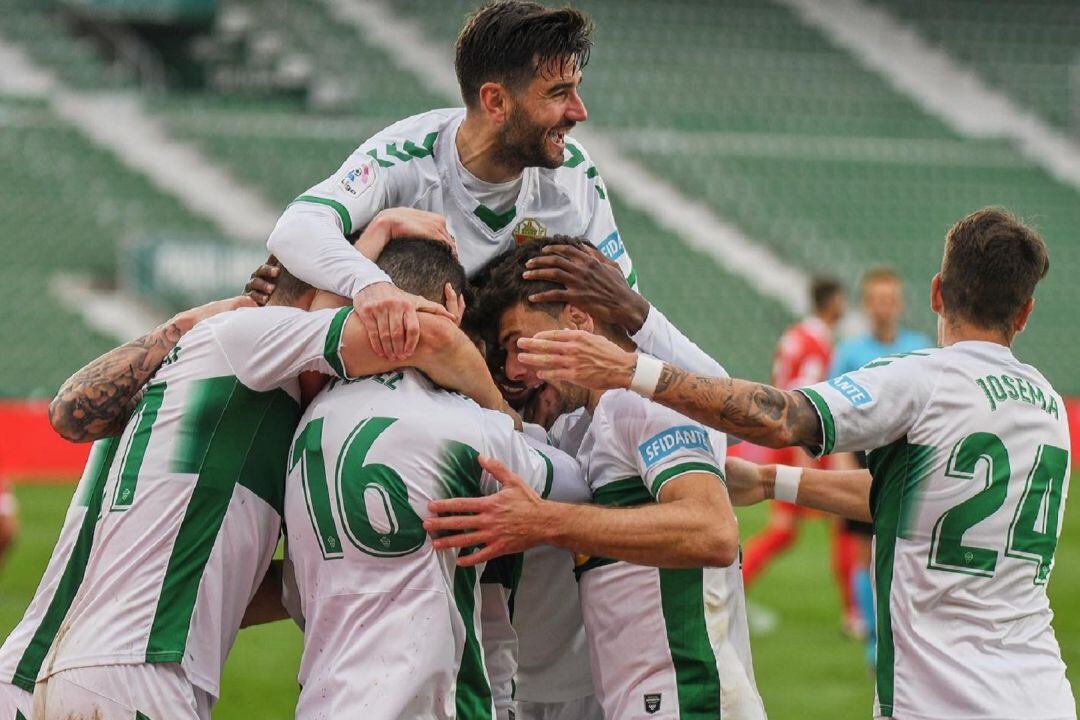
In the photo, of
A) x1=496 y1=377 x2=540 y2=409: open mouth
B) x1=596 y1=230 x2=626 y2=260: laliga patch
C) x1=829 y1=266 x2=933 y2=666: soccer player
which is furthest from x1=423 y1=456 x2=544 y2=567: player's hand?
x1=829 y1=266 x2=933 y2=666: soccer player

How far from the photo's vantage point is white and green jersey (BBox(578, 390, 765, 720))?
3.87 meters

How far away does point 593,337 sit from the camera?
3658 millimetres

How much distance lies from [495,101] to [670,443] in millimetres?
1266

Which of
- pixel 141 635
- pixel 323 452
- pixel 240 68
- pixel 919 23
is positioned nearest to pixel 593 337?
pixel 323 452

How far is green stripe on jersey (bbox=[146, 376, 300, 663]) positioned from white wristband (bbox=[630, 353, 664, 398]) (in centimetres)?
91

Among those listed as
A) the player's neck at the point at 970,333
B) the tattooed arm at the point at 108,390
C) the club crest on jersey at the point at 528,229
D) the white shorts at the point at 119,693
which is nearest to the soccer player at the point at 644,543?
the club crest on jersey at the point at 528,229

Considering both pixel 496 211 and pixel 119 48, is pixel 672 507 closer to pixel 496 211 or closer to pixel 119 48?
pixel 496 211

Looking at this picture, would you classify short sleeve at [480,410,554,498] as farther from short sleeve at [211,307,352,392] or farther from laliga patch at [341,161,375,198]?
laliga patch at [341,161,375,198]

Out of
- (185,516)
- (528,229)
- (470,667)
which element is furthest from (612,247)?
(185,516)

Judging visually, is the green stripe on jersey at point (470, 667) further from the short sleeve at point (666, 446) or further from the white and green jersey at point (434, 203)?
the white and green jersey at point (434, 203)

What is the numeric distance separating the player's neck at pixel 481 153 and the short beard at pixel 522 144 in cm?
3

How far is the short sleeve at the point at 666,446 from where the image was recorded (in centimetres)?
378

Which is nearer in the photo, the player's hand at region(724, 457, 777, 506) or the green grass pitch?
the player's hand at region(724, 457, 777, 506)

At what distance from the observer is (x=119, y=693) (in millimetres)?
3652
